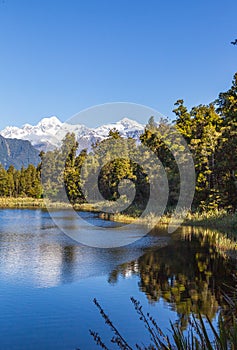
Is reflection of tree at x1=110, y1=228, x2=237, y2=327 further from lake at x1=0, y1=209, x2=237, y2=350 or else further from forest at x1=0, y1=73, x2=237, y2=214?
forest at x1=0, y1=73, x2=237, y2=214

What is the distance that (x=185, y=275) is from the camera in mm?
14781

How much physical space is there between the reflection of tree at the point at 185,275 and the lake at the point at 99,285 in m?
0.03

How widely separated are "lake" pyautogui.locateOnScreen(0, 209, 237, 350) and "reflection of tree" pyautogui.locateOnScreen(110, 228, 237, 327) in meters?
0.03

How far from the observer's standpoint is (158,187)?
3762cm

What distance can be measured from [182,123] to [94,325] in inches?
1143

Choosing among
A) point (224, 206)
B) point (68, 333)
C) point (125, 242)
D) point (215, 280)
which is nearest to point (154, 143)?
point (224, 206)

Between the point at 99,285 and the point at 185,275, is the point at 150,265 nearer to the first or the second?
the point at 185,275

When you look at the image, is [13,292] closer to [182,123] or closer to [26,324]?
[26,324]

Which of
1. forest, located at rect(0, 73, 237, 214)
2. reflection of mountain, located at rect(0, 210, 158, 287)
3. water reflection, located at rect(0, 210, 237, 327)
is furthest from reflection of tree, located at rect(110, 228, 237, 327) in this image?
forest, located at rect(0, 73, 237, 214)

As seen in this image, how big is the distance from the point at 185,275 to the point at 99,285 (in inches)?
134

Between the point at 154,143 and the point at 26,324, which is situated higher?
the point at 154,143

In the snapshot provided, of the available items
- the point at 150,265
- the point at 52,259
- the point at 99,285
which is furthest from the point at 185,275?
the point at 52,259

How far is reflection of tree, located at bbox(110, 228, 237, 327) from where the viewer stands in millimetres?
11438

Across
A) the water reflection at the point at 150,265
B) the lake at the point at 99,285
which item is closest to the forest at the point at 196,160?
the water reflection at the point at 150,265
